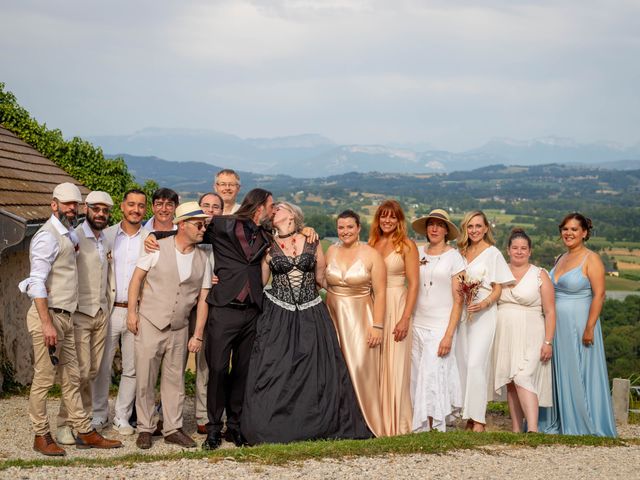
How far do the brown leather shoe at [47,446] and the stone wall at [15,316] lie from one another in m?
3.07

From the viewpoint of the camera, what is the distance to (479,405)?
748 centimetres

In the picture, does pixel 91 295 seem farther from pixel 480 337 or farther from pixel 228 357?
pixel 480 337

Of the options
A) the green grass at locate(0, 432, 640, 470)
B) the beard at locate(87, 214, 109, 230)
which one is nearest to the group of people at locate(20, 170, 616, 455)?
the beard at locate(87, 214, 109, 230)

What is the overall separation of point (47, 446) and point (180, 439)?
1.16 m

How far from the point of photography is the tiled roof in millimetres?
9422

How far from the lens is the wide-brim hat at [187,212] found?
6.71 m

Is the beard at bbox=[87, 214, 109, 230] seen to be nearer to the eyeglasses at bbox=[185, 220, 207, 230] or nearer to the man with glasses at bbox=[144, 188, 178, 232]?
the man with glasses at bbox=[144, 188, 178, 232]

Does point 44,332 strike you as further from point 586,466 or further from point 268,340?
point 586,466

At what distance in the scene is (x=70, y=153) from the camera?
48.7 ft

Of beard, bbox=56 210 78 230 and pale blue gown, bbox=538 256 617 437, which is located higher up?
beard, bbox=56 210 78 230

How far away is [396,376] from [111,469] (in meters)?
2.92

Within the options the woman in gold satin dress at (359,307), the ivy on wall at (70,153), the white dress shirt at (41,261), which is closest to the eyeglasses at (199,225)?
the white dress shirt at (41,261)

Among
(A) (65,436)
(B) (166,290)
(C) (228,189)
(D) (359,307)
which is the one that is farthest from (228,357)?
(C) (228,189)

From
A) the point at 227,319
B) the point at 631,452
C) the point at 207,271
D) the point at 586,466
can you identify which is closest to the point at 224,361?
the point at 227,319
